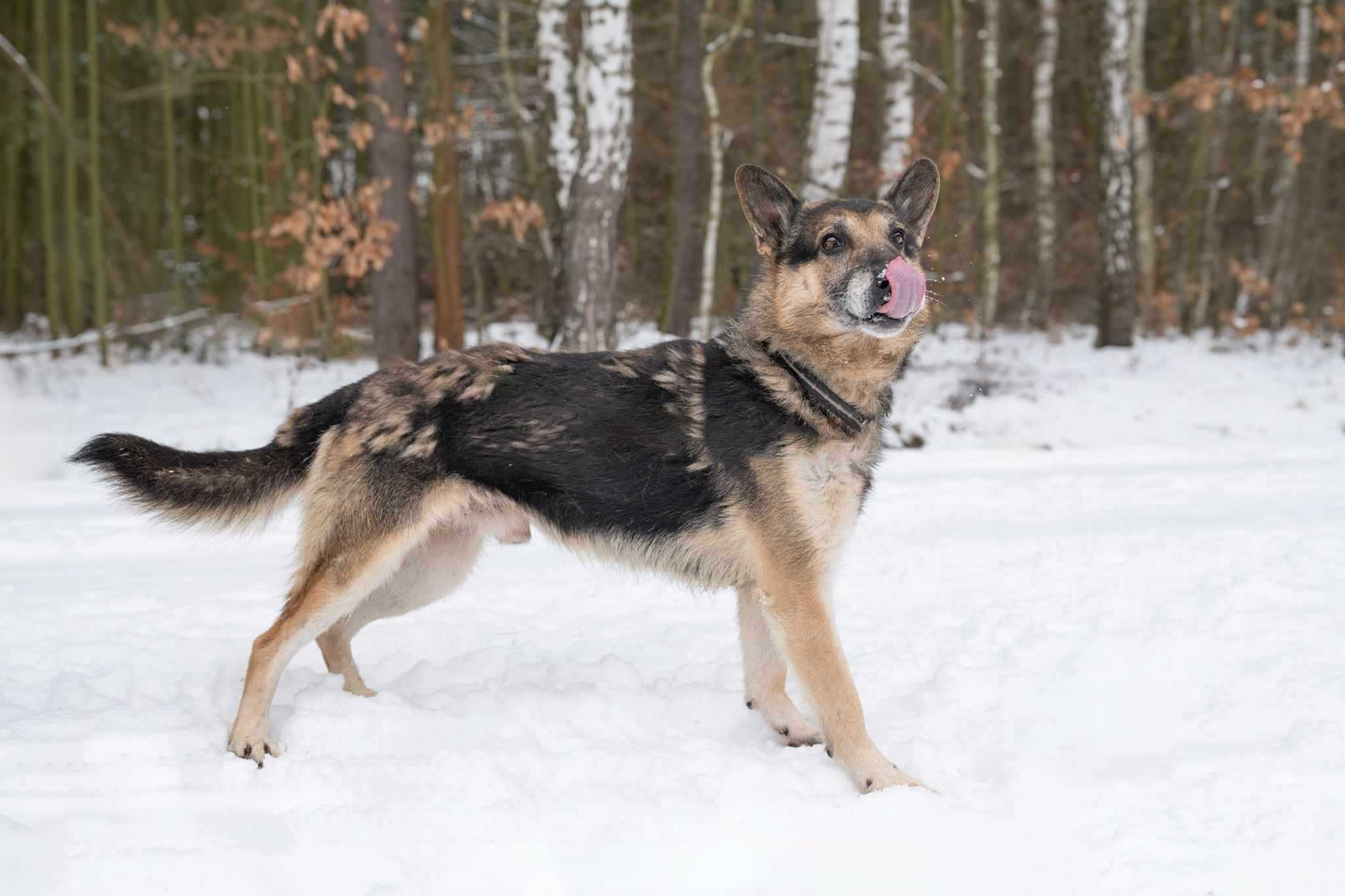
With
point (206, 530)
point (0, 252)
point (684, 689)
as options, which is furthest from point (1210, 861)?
point (0, 252)

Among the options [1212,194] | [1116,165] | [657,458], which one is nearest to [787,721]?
[657,458]

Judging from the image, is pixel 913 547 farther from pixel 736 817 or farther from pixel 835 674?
pixel 736 817

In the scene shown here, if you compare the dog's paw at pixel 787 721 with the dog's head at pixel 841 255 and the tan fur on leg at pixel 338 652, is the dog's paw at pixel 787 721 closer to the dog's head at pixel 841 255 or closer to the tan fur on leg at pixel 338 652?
the dog's head at pixel 841 255

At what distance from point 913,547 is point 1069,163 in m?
23.7

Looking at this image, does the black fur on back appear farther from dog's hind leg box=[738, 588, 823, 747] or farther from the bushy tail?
the bushy tail

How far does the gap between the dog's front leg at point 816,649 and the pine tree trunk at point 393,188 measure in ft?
28.8

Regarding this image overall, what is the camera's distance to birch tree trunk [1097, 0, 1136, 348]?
1502 centimetres

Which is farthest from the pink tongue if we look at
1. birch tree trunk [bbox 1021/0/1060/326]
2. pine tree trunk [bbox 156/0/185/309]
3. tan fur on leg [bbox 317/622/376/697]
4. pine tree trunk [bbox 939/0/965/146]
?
birch tree trunk [bbox 1021/0/1060/326]

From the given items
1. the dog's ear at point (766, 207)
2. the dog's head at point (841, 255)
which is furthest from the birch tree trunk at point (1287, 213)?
the dog's ear at point (766, 207)

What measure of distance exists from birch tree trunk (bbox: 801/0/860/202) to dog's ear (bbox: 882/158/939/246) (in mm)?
7194

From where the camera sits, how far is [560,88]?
1023 cm

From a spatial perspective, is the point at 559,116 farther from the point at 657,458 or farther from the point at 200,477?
the point at 657,458

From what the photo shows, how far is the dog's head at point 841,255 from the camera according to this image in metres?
3.54

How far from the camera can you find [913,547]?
6316mm
